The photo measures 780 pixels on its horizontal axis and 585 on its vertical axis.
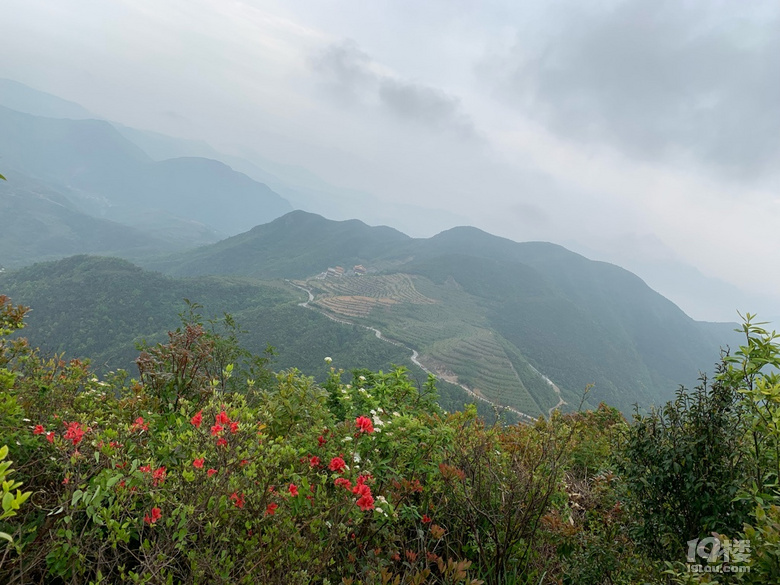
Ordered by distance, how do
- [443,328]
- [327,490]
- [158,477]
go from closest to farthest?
[158,477] → [327,490] → [443,328]

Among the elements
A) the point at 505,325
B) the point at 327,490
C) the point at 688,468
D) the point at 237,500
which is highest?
the point at 688,468

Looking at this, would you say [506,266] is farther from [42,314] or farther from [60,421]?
[60,421]

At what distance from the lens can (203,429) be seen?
2.60 metres

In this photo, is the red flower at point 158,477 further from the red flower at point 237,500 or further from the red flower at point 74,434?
the red flower at point 74,434

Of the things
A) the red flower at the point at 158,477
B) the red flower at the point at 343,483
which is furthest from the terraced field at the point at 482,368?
the red flower at the point at 158,477

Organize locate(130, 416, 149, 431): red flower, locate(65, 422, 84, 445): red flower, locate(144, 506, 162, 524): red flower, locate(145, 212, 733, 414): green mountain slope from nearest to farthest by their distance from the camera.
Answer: locate(144, 506, 162, 524): red flower
locate(65, 422, 84, 445): red flower
locate(130, 416, 149, 431): red flower
locate(145, 212, 733, 414): green mountain slope

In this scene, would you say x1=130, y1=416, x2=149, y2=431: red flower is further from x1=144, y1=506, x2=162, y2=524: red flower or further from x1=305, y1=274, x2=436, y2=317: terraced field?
x1=305, y1=274, x2=436, y2=317: terraced field

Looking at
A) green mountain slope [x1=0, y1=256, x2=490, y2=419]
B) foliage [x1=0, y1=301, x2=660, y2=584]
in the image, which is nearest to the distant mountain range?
green mountain slope [x1=0, y1=256, x2=490, y2=419]

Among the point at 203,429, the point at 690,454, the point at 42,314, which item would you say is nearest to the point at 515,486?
the point at 690,454

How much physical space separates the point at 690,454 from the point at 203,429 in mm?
3520

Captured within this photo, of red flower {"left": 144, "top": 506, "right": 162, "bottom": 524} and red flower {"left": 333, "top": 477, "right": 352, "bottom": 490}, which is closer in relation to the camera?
red flower {"left": 144, "top": 506, "right": 162, "bottom": 524}

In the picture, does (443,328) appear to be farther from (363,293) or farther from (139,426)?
(139,426)

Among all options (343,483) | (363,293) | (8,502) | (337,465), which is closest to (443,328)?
(363,293)

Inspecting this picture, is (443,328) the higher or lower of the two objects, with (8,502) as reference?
lower
